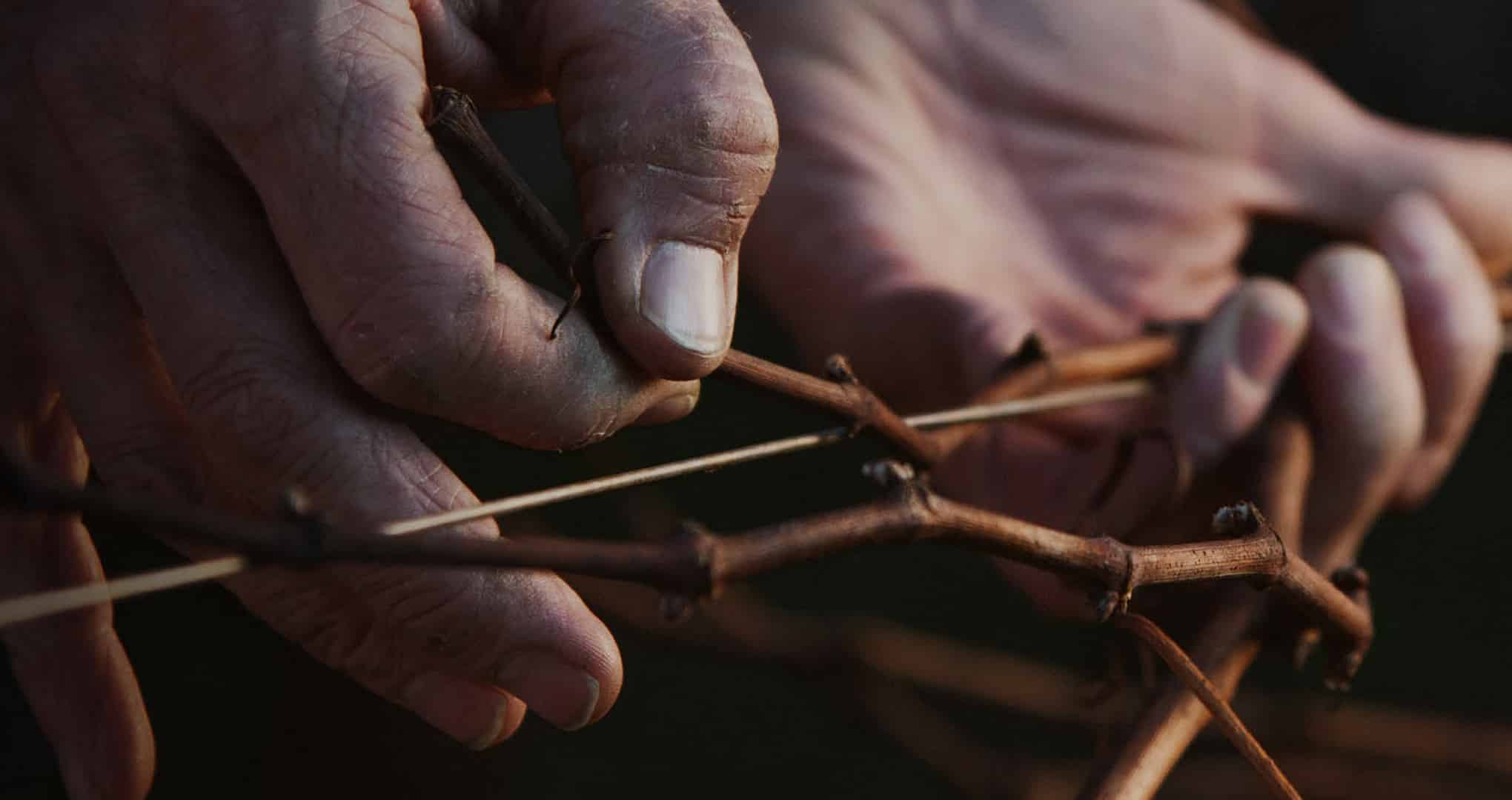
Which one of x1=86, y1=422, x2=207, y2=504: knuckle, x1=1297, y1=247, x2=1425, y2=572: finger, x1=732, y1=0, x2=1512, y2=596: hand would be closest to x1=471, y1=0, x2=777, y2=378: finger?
x1=86, y1=422, x2=207, y2=504: knuckle

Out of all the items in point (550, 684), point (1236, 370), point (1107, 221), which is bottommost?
point (1107, 221)

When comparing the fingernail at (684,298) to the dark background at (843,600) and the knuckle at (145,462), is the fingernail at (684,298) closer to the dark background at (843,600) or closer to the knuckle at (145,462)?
the knuckle at (145,462)

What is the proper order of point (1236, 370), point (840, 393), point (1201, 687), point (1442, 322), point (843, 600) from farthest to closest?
point (843, 600) → point (1442, 322) → point (1236, 370) → point (840, 393) → point (1201, 687)

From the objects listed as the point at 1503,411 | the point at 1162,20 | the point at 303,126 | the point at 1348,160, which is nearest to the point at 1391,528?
the point at 1503,411

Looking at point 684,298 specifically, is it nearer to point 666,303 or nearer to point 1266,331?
point 666,303

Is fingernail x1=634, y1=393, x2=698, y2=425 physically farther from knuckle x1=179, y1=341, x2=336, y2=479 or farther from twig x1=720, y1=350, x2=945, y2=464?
knuckle x1=179, y1=341, x2=336, y2=479

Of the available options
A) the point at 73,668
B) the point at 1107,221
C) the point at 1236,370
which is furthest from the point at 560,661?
the point at 1107,221

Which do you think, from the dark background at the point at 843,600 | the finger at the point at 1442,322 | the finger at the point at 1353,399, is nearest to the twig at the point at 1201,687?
the finger at the point at 1353,399
